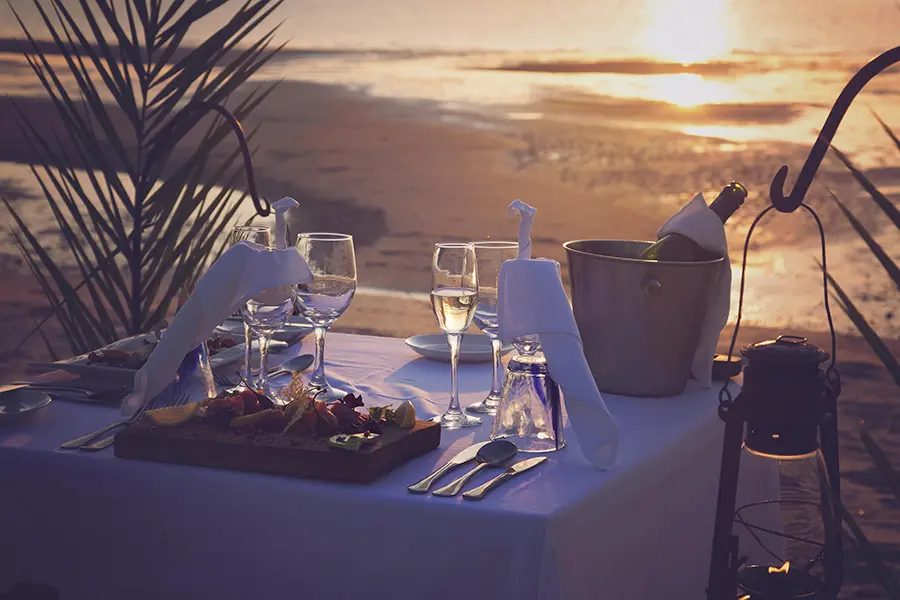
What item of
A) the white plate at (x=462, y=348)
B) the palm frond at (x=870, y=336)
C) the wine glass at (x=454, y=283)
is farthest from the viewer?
the white plate at (x=462, y=348)

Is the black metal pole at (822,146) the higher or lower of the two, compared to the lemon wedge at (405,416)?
higher

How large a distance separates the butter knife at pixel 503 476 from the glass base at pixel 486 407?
227mm

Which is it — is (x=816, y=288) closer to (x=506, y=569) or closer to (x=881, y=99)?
(x=881, y=99)

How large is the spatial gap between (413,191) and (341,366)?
6.74 metres

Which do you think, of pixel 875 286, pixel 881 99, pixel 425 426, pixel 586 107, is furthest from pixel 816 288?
pixel 425 426

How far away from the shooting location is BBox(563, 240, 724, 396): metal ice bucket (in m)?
1.47

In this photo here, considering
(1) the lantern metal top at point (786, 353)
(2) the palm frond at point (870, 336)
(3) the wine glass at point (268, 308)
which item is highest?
(2) the palm frond at point (870, 336)

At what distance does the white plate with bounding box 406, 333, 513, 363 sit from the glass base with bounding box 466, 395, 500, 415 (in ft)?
0.80

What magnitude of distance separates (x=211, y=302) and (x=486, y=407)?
420mm

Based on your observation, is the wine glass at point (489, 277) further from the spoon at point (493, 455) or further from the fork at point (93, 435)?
the fork at point (93, 435)

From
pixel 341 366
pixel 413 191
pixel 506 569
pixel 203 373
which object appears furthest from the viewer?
pixel 413 191

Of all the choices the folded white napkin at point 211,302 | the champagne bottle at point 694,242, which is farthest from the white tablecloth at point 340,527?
the champagne bottle at point 694,242

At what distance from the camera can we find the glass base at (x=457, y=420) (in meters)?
1.35

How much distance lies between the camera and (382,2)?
8.43 m
